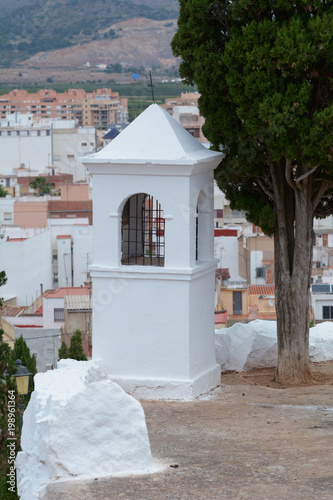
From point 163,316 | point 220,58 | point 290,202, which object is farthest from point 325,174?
point 163,316

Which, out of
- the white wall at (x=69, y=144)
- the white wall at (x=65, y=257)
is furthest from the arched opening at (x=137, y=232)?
the white wall at (x=69, y=144)

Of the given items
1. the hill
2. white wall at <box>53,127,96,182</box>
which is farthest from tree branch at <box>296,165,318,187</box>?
the hill

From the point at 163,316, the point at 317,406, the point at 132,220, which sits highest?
the point at 132,220

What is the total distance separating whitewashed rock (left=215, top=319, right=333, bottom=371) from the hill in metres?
136

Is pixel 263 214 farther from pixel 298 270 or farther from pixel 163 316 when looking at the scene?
pixel 163 316

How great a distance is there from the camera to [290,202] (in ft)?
36.8

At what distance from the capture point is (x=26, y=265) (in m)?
45.4

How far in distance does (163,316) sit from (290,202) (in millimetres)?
2541

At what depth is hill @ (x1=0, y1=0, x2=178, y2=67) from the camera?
488ft

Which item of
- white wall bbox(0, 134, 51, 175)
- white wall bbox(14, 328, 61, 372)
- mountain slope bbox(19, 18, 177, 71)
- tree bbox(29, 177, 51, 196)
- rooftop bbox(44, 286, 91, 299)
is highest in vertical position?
mountain slope bbox(19, 18, 177, 71)

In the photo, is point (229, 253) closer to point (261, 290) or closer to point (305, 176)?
point (261, 290)

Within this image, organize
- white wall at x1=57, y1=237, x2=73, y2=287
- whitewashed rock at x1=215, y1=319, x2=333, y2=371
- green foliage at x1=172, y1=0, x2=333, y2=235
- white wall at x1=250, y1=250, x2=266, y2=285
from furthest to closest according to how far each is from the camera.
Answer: white wall at x1=57, y1=237, x2=73, y2=287 → white wall at x1=250, y1=250, x2=266, y2=285 → whitewashed rock at x1=215, y1=319, x2=333, y2=371 → green foliage at x1=172, y1=0, x2=333, y2=235

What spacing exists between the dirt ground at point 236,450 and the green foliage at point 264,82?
244 cm

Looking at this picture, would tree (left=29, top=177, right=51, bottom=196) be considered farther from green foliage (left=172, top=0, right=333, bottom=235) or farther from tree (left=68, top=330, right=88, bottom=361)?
green foliage (left=172, top=0, right=333, bottom=235)
